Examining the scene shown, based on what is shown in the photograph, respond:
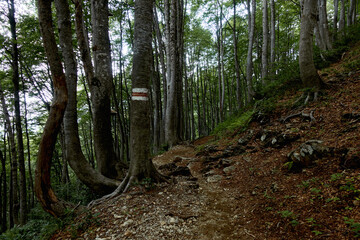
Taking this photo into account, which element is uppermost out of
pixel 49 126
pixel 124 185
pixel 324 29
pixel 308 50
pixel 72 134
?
pixel 324 29

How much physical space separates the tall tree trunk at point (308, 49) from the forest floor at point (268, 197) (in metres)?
0.91

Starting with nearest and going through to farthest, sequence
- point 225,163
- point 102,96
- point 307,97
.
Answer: point 102,96 < point 225,163 < point 307,97

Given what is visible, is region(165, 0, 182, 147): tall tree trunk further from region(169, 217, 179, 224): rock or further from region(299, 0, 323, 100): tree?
region(169, 217, 179, 224): rock

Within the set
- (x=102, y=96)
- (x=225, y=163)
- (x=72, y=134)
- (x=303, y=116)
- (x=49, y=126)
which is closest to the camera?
(x=49, y=126)

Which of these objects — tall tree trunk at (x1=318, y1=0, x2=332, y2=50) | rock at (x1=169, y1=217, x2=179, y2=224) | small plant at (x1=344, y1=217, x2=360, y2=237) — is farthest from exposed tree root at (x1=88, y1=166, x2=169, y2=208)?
tall tree trunk at (x1=318, y1=0, x2=332, y2=50)

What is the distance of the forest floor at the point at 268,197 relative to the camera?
227 cm

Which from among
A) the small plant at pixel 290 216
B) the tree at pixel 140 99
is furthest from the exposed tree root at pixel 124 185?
the small plant at pixel 290 216

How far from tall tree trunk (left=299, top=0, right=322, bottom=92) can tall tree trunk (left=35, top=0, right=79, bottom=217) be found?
7120 mm

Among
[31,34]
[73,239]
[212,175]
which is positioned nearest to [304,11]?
[212,175]

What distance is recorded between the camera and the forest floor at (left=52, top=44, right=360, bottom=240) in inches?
89.2

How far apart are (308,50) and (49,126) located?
7665mm

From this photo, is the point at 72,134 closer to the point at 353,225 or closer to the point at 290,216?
the point at 290,216

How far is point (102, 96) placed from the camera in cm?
472

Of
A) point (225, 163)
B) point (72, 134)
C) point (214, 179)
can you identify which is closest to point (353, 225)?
point (214, 179)
